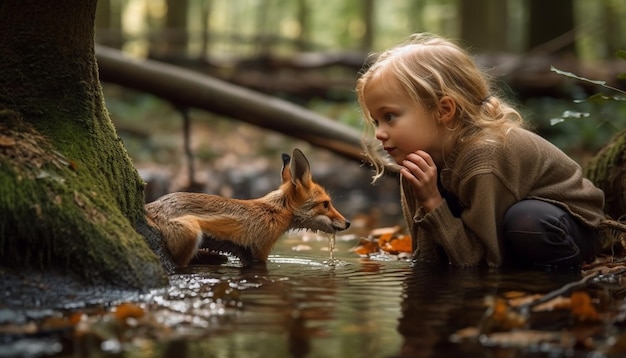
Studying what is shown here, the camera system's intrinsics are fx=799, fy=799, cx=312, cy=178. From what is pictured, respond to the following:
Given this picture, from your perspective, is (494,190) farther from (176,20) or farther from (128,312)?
(176,20)

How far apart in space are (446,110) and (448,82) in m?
0.20

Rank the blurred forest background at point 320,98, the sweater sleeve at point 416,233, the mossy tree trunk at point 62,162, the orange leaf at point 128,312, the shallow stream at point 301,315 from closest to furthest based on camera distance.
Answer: the shallow stream at point 301,315 → the orange leaf at point 128,312 → the mossy tree trunk at point 62,162 → the sweater sleeve at point 416,233 → the blurred forest background at point 320,98

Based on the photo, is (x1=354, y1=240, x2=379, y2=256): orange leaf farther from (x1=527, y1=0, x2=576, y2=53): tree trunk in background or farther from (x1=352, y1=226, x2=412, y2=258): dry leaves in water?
(x1=527, y1=0, x2=576, y2=53): tree trunk in background

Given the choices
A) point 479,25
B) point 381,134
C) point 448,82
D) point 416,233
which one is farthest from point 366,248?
point 479,25

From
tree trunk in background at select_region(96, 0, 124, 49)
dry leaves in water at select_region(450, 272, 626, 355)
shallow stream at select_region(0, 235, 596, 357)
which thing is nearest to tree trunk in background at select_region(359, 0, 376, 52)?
tree trunk in background at select_region(96, 0, 124, 49)

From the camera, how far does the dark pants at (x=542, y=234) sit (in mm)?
4973

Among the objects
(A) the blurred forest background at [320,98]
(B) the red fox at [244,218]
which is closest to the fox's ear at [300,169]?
(B) the red fox at [244,218]

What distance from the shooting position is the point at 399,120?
5.29 m

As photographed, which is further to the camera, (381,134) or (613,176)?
(613,176)

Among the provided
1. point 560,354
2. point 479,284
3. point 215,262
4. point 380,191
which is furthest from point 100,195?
point 380,191

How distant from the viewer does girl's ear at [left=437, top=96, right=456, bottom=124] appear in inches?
210

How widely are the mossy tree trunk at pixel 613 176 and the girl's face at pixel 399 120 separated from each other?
68.2 inches

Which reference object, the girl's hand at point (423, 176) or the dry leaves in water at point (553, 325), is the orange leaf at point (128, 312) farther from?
the girl's hand at point (423, 176)

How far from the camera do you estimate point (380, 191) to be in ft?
45.2
